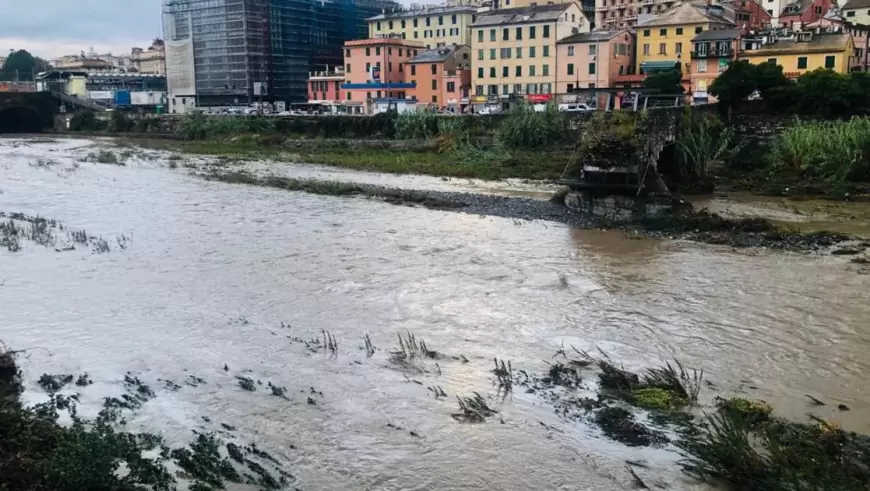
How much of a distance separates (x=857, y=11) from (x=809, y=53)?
92.4ft

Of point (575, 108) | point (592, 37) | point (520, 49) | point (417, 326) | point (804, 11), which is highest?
point (804, 11)

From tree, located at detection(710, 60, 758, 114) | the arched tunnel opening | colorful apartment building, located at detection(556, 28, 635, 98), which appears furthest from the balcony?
the arched tunnel opening

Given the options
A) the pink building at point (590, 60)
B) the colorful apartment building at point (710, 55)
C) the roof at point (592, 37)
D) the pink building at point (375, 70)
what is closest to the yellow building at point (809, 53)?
the colorful apartment building at point (710, 55)

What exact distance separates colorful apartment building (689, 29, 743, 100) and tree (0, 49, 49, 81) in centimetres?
13006

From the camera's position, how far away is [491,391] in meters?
11.6

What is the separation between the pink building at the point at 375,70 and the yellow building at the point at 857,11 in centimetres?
4358

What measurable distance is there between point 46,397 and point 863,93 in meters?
43.4

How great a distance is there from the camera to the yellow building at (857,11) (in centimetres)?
7281

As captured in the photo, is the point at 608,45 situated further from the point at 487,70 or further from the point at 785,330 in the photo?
the point at 785,330

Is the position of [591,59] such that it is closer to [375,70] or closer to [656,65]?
[656,65]

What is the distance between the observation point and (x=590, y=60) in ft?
212

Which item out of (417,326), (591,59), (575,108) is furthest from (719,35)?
(417,326)

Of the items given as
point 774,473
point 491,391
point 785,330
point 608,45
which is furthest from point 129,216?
point 608,45

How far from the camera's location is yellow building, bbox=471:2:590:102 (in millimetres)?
66562
